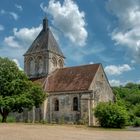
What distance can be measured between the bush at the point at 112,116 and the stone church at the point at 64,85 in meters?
5.72

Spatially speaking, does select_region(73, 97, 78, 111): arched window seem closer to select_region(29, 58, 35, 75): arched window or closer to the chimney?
select_region(29, 58, 35, 75): arched window

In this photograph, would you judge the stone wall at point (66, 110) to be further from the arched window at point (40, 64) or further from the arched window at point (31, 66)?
the arched window at point (31, 66)

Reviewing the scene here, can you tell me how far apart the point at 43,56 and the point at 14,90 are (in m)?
13.7

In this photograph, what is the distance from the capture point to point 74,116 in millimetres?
43219

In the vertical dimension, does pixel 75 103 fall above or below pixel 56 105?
above

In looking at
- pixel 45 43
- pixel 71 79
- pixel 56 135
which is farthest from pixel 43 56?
pixel 56 135

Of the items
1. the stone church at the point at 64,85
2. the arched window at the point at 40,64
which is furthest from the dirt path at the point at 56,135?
the arched window at the point at 40,64

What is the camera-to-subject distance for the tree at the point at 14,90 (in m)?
38.3

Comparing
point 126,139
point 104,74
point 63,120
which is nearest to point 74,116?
point 63,120

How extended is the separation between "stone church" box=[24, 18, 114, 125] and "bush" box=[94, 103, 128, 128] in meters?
5.72

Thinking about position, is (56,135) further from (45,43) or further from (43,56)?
(45,43)

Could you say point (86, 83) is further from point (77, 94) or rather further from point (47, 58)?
point (47, 58)

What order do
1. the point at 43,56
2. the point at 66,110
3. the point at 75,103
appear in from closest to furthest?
the point at 75,103 → the point at 66,110 → the point at 43,56

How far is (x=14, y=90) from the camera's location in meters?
39.1
